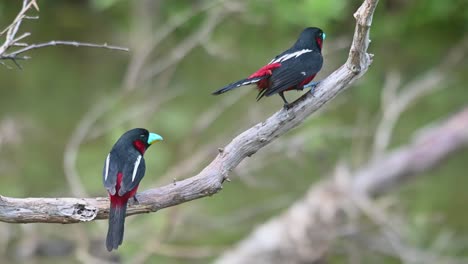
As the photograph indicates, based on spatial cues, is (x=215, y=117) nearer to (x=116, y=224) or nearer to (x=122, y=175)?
(x=122, y=175)

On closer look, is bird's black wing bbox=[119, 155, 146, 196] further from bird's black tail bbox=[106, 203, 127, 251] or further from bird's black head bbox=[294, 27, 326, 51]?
bird's black head bbox=[294, 27, 326, 51]

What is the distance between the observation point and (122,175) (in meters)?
3.80

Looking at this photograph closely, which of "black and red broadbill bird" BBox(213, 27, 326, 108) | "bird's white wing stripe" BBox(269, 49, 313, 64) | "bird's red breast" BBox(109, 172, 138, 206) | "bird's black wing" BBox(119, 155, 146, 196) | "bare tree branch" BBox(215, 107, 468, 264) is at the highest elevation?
"bare tree branch" BBox(215, 107, 468, 264)

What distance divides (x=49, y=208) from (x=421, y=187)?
6936 millimetres

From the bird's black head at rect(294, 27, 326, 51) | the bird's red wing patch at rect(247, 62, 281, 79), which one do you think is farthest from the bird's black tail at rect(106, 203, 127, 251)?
the bird's black head at rect(294, 27, 326, 51)

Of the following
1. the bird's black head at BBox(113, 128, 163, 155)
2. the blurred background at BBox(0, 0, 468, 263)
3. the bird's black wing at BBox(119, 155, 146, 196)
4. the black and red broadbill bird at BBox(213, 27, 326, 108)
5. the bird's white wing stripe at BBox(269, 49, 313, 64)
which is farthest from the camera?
the blurred background at BBox(0, 0, 468, 263)

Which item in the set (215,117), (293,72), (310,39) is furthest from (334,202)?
(293,72)

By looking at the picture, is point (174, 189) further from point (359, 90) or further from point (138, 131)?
point (359, 90)

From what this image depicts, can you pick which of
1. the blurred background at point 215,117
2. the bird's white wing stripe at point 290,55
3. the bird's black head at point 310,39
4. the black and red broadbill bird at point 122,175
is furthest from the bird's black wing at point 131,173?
the blurred background at point 215,117

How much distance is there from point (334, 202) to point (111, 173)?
14.8 feet

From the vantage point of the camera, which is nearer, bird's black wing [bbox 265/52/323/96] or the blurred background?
bird's black wing [bbox 265/52/323/96]

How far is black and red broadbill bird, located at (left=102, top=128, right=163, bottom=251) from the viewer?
363 centimetres

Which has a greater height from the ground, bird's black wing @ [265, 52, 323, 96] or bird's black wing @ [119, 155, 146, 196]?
bird's black wing @ [265, 52, 323, 96]

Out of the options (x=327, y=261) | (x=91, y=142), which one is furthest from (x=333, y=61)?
(x=91, y=142)
